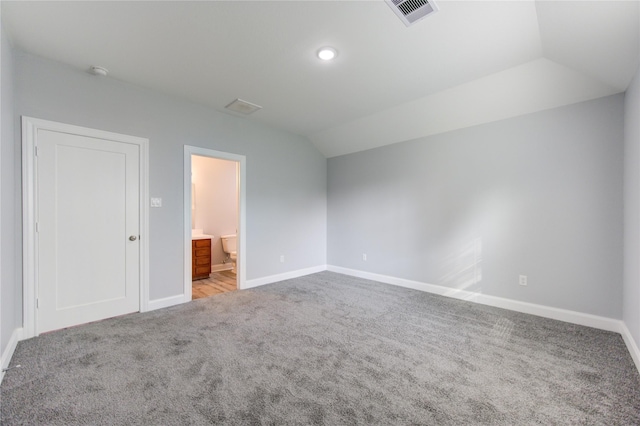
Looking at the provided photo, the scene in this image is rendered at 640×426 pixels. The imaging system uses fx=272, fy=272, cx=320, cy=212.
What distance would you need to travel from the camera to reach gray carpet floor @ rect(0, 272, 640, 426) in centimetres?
164

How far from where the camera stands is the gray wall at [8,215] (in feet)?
6.93

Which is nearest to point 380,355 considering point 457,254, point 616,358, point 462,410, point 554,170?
point 462,410

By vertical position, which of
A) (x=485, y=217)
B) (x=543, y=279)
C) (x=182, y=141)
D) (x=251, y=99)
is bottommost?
(x=543, y=279)

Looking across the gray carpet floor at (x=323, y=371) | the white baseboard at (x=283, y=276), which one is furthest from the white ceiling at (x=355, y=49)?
the white baseboard at (x=283, y=276)

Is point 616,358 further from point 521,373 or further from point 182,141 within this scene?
point 182,141

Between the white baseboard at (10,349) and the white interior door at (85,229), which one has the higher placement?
the white interior door at (85,229)

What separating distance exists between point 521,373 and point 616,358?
929mm

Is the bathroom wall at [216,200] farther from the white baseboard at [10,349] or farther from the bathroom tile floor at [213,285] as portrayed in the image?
the white baseboard at [10,349]

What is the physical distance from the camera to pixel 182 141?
3631 mm

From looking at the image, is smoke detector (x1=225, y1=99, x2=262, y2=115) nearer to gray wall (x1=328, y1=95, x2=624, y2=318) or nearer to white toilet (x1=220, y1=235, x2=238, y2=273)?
gray wall (x1=328, y1=95, x2=624, y2=318)

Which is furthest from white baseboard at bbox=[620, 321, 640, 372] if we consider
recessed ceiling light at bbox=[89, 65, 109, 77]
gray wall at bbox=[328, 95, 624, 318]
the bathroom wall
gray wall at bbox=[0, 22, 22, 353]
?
the bathroom wall

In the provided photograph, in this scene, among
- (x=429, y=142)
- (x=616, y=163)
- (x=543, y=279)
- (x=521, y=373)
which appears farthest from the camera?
(x=429, y=142)

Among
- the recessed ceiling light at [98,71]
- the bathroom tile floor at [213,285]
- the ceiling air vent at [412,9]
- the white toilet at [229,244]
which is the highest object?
the ceiling air vent at [412,9]

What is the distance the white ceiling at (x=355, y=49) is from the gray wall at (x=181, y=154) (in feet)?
0.71
